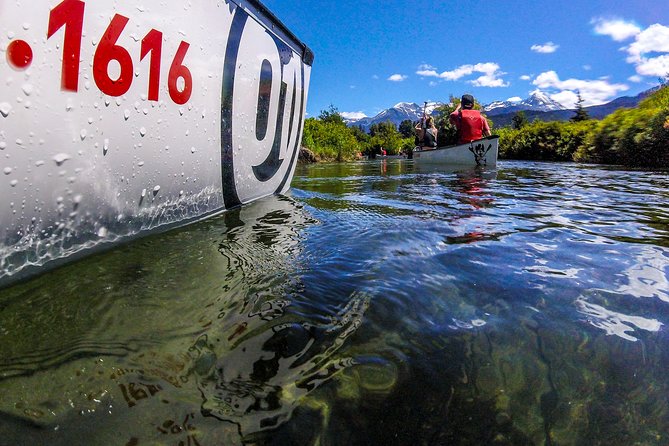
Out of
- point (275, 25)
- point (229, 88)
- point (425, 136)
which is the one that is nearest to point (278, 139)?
point (275, 25)

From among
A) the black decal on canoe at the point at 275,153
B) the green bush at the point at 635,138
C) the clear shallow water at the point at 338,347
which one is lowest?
the clear shallow water at the point at 338,347

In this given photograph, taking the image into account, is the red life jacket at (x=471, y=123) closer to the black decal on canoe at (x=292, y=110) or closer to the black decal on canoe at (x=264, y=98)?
the black decal on canoe at (x=292, y=110)

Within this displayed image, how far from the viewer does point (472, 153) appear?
→ 9.80m

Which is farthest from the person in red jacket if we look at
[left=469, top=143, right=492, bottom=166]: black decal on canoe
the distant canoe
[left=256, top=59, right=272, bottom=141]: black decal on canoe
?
[left=256, top=59, right=272, bottom=141]: black decal on canoe

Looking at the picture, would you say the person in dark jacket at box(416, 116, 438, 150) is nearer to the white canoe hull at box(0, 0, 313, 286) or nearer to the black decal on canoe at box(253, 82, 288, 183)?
the black decal on canoe at box(253, 82, 288, 183)

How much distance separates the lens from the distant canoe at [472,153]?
9312 mm

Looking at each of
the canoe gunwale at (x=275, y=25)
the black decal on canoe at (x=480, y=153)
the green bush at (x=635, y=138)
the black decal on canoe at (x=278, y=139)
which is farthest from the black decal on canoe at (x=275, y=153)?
the green bush at (x=635, y=138)

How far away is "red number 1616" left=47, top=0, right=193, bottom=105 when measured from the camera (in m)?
1.25

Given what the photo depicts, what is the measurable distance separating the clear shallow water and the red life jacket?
9.82 m

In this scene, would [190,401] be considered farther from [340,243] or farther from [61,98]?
[340,243]

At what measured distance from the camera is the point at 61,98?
128cm

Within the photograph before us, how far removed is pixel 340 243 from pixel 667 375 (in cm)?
143

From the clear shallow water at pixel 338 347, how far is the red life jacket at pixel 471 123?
982 cm

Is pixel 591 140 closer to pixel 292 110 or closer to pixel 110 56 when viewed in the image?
pixel 292 110
